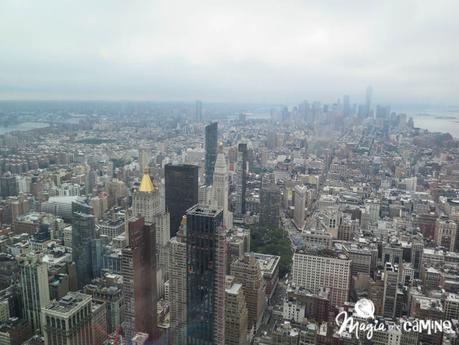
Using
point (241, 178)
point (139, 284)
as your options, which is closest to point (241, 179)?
point (241, 178)

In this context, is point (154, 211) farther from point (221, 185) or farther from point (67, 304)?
point (221, 185)

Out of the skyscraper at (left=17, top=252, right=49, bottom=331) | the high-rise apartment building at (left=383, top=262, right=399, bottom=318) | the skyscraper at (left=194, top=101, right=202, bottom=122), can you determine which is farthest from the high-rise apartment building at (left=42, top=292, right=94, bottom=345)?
the skyscraper at (left=194, top=101, right=202, bottom=122)

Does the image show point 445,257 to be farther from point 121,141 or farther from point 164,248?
point 121,141

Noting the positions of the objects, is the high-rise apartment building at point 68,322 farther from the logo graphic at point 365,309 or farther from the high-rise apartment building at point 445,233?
the high-rise apartment building at point 445,233

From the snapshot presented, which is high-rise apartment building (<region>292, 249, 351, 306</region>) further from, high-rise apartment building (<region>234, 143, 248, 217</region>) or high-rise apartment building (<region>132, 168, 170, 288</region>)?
high-rise apartment building (<region>234, 143, 248, 217</region>)

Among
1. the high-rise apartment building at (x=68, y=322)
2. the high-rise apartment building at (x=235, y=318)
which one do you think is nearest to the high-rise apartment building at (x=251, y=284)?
the high-rise apartment building at (x=235, y=318)
